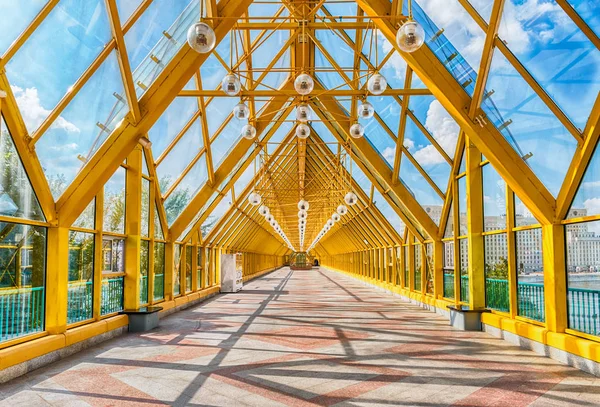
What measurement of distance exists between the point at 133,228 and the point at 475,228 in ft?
31.6

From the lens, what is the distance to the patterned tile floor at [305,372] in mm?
7199

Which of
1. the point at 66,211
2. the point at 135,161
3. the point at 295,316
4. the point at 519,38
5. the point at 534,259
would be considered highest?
the point at 519,38

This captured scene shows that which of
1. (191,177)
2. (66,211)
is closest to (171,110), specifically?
(191,177)

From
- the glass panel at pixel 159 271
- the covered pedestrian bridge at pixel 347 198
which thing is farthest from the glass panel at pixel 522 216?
the glass panel at pixel 159 271

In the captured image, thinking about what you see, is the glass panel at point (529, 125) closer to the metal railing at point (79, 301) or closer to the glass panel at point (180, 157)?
the glass panel at point (180, 157)

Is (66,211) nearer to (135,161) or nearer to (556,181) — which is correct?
(135,161)

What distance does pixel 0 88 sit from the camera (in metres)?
8.35

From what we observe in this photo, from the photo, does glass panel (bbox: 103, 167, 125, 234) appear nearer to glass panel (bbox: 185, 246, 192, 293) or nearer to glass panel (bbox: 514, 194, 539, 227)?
glass panel (bbox: 185, 246, 192, 293)

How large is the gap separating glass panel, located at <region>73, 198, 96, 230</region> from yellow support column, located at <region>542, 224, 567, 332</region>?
33.7 ft

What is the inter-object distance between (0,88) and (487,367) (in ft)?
31.6

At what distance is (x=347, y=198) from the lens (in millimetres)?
17203

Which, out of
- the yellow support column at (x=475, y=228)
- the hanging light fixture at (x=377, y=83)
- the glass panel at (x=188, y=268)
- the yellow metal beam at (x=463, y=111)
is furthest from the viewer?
the glass panel at (x=188, y=268)

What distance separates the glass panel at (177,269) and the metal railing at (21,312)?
30.3 feet

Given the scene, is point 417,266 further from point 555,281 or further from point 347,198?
point 555,281
